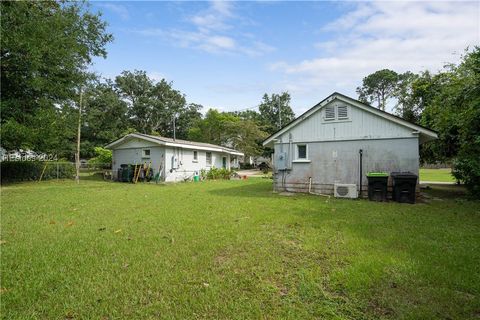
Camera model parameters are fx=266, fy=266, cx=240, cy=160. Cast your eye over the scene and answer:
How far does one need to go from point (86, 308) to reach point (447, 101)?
43.8 ft

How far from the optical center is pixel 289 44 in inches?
525

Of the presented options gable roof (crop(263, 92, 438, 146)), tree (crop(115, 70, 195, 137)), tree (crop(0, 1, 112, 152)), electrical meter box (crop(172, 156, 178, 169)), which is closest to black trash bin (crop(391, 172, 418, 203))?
gable roof (crop(263, 92, 438, 146))

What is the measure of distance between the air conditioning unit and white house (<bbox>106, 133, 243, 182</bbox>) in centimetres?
1165

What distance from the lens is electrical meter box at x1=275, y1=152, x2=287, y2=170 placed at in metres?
12.1

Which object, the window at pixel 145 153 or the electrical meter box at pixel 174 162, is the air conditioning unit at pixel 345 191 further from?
the window at pixel 145 153

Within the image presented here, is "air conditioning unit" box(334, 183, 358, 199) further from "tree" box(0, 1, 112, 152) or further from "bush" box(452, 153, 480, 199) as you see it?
"tree" box(0, 1, 112, 152)

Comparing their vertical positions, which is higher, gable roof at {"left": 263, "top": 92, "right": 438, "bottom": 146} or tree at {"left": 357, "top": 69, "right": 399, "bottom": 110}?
tree at {"left": 357, "top": 69, "right": 399, "bottom": 110}

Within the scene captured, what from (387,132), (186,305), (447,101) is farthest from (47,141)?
(447,101)

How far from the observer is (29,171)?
1823cm

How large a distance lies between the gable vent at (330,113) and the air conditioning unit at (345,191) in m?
2.84

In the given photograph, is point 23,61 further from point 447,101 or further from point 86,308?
point 447,101

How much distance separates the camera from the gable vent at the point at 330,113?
11.2 meters

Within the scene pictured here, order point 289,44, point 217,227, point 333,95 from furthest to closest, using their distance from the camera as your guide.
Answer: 1. point 289,44
2. point 333,95
3. point 217,227

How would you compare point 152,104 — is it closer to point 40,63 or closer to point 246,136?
point 246,136
